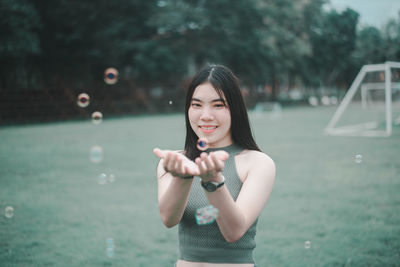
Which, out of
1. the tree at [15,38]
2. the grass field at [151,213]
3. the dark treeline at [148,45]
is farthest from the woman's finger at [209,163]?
the tree at [15,38]

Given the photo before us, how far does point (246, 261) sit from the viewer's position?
1658 millimetres

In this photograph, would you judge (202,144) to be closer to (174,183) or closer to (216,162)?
(174,183)

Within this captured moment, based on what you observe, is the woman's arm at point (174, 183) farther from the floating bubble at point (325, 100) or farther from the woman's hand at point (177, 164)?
the floating bubble at point (325, 100)

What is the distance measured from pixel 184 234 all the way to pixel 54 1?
27189 millimetres

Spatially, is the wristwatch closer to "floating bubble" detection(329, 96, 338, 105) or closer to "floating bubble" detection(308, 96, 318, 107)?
"floating bubble" detection(308, 96, 318, 107)

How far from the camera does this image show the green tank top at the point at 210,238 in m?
1.63

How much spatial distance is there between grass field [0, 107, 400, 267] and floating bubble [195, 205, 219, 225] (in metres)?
2.22

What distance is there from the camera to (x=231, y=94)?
1.68 metres

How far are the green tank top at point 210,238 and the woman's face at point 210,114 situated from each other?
0.14 m

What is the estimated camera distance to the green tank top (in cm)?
163

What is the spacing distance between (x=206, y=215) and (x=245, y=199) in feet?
0.57

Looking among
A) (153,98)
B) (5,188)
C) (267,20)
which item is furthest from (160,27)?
(5,188)

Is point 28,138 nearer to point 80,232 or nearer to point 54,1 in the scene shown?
point 80,232

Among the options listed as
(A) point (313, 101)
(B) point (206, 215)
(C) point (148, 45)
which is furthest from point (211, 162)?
(A) point (313, 101)
